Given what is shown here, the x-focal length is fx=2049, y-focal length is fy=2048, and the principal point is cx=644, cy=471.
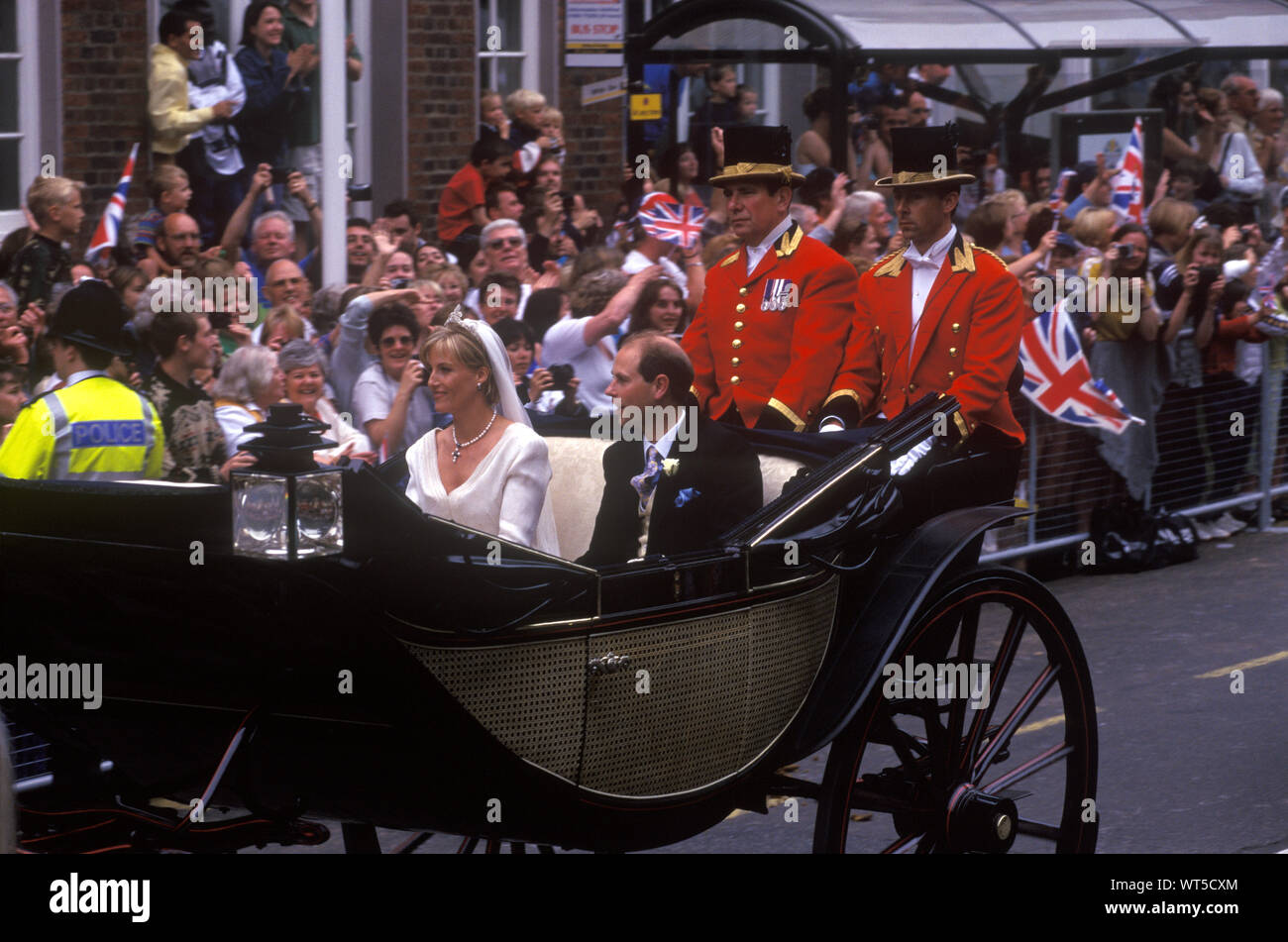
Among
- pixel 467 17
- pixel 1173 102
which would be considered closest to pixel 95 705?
pixel 467 17

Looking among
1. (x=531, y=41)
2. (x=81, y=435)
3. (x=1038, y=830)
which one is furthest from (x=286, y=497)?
(x=531, y=41)

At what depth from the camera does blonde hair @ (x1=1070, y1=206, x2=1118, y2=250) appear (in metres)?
11.3

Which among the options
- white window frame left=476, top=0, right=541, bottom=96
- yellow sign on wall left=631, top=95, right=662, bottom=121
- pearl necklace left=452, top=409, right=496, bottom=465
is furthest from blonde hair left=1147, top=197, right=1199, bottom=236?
pearl necklace left=452, top=409, right=496, bottom=465

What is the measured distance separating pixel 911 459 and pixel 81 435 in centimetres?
227

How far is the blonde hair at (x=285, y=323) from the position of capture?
8.31 meters

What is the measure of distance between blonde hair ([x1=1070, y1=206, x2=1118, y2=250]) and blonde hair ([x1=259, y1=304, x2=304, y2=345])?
192 inches

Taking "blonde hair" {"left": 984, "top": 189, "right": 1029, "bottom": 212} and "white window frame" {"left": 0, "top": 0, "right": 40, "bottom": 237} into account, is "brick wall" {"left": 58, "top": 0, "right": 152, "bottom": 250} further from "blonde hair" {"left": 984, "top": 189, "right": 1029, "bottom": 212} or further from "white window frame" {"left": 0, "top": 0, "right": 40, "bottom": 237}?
"blonde hair" {"left": 984, "top": 189, "right": 1029, "bottom": 212}

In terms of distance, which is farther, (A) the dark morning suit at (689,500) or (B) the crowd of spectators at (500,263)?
(B) the crowd of spectators at (500,263)

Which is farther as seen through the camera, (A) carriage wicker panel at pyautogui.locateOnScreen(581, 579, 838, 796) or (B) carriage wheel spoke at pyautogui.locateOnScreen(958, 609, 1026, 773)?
(B) carriage wheel spoke at pyautogui.locateOnScreen(958, 609, 1026, 773)

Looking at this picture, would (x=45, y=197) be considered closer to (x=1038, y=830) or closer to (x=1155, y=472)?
(x=1038, y=830)

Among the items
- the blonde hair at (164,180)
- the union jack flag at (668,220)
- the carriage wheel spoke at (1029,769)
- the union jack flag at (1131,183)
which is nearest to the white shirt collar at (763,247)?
the carriage wheel spoke at (1029,769)

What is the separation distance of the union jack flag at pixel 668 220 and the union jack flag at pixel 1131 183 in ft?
Result: 11.2
